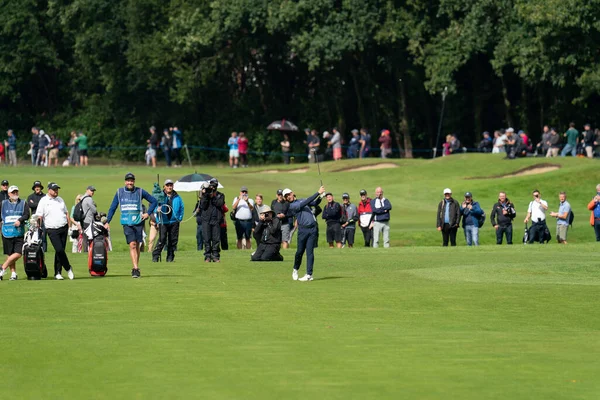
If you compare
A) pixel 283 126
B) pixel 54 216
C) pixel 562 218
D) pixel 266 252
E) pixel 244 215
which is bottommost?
pixel 266 252

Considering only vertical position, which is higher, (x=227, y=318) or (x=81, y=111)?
(x=81, y=111)

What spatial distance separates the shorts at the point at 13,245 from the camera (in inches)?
1005

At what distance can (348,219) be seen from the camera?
38875mm

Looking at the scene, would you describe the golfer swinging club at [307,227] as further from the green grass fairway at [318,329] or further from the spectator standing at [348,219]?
the spectator standing at [348,219]

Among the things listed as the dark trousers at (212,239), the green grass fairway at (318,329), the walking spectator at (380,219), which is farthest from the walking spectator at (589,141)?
the dark trousers at (212,239)

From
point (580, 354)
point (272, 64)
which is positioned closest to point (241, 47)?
point (272, 64)

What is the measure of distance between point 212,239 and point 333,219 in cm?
940

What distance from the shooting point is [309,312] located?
67.4 ft

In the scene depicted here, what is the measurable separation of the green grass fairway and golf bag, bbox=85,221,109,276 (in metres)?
0.44

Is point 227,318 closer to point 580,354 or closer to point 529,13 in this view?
point 580,354

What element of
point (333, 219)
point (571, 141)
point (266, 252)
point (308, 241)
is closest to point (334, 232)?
point (333, 219)

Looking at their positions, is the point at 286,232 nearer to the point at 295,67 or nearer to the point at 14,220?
the point at 14,220

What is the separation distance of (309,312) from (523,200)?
3015 centimetres

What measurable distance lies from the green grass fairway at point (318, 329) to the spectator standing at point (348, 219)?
4.46 meters
